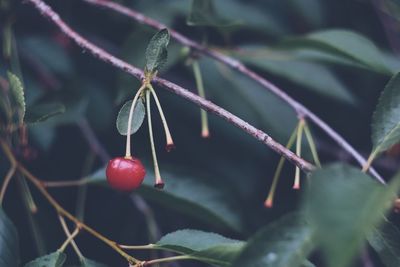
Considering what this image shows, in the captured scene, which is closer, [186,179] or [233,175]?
[186,179]

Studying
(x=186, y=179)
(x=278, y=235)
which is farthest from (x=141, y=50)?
(x=278, y=235)

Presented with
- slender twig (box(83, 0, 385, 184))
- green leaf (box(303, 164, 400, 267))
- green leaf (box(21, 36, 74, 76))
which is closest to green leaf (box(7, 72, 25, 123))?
slender twig (box(83, 0, 385, 184))

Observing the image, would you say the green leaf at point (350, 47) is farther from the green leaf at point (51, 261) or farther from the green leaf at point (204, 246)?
the green leaf at point (51, 261)

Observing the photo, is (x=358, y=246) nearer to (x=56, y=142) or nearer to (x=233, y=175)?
(x=233, y=175)

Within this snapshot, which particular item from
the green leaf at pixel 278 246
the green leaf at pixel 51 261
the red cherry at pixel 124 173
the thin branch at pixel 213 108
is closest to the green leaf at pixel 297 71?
the thin branch at pixel 213 108

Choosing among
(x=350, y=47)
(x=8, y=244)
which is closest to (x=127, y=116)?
(x=8, y=244)

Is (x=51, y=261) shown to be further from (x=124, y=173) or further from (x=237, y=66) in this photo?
(x=237, y=66)

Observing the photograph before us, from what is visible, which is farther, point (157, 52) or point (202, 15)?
point (202, 15)
